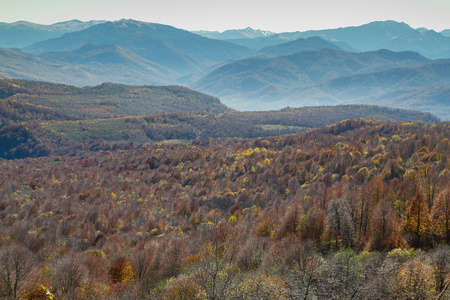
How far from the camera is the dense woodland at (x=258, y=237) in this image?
3666 cm

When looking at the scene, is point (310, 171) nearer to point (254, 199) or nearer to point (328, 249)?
point (254, 199)

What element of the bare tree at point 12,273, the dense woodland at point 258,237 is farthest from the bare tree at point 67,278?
the bare tree at point 12,273

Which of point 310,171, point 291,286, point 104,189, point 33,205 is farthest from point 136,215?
point 291,286

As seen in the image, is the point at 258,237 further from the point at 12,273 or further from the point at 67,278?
the point at 12,273

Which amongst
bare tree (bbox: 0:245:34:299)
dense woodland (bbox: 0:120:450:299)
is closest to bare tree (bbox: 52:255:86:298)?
dense woodland (bbox: 0:120:450:299)

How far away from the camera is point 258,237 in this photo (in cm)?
6888

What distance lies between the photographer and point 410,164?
348 ft

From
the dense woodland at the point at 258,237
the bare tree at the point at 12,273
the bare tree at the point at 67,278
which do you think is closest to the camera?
the dense woodland at the point at 258,237

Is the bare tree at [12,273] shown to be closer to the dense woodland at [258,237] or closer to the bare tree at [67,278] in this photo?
the dense woodland at [258,237]

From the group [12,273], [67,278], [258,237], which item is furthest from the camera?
[258,237]

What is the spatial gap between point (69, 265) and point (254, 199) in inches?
3333

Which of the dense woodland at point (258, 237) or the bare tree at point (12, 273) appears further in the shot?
the bare tree at point (12, 273)

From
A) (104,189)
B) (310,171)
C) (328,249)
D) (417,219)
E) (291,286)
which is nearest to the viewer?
(291,286)

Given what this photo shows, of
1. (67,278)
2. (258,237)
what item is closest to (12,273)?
(67,278)
